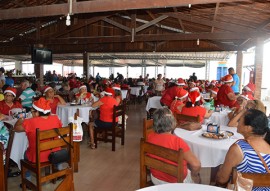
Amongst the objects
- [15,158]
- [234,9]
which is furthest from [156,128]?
[234,9]

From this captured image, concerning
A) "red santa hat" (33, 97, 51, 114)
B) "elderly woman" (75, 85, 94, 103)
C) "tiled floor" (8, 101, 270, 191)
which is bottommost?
"tiled floor" (8, 101, 270, 191)

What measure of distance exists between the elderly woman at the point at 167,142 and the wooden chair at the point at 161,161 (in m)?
0.15

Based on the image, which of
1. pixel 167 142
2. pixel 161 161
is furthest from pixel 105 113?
pixel 161 161

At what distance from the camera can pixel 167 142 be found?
94.0 inches

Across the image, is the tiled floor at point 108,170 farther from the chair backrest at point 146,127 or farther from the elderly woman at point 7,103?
the elderly woman at point 7,103

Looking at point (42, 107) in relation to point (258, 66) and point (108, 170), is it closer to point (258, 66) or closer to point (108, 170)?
point (108, 170)

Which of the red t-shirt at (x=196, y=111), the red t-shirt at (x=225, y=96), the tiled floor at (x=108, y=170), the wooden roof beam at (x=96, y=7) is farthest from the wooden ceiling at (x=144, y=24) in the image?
the tiled floor at (x=108, y=170)

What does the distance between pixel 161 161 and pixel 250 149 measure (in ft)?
2.37

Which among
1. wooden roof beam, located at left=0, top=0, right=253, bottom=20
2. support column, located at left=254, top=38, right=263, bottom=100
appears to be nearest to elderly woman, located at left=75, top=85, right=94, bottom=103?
wooden roof beam, located at left=0, top=0, right=253, bottom=20

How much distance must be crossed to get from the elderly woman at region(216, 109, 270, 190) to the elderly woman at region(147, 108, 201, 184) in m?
0.28

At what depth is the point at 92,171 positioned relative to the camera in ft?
13.7

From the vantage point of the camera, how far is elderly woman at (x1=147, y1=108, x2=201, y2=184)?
2.32m

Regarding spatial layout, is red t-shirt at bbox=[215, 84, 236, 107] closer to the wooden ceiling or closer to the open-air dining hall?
the open-air dining hall

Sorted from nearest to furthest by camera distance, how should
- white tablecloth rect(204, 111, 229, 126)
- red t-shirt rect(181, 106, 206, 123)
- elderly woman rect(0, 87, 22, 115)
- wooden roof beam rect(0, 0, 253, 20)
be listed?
wooden roof beam rect(0, 0, 253, 20)
red t-shirt rect(181, 106, 206, 123)
elderly woman rect(0, 87, 22, 115)
white tablecloth rect(204, 111, 229, 126)
